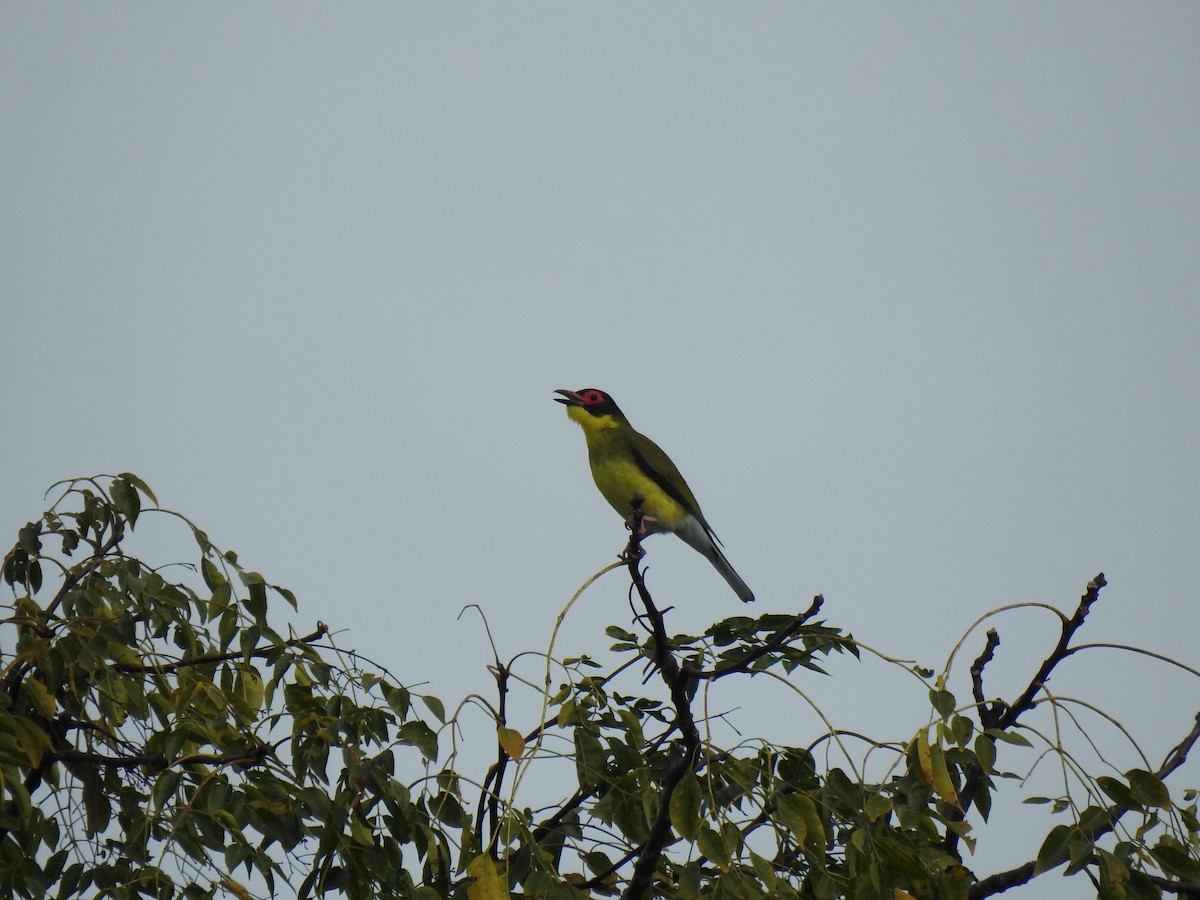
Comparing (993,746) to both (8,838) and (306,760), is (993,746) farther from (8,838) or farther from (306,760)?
(8,838)

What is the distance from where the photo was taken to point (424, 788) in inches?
124

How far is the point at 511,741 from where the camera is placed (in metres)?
2.80

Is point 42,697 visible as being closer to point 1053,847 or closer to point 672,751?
point 672,751

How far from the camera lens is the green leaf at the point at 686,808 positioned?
273 cm

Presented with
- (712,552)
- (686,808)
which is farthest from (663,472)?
(686,808)

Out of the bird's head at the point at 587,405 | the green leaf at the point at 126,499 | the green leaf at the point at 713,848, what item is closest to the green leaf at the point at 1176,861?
the green leaf at the point at 713,848

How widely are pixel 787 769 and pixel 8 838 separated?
2.14 meters

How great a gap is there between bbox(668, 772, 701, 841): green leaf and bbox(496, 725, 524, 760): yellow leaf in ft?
1.20

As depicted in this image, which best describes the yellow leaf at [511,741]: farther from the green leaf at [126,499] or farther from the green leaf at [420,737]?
the green leaf at [126,499]

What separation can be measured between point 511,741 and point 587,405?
7.11 m

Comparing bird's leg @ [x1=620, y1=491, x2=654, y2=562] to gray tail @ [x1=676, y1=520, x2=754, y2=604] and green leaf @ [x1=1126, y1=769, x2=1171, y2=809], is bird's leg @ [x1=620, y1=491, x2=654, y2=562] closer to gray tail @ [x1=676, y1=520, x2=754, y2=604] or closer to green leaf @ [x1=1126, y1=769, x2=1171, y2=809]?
green leaf @ [x1=1126, y1=769, x2=1171, y2=809]

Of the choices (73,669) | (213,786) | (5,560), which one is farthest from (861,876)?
(5,560)

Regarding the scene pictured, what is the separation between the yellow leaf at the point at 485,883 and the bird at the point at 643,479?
6.18 meters

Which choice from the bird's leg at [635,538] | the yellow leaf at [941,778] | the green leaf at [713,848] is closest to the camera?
the green leaf at [713,848]
